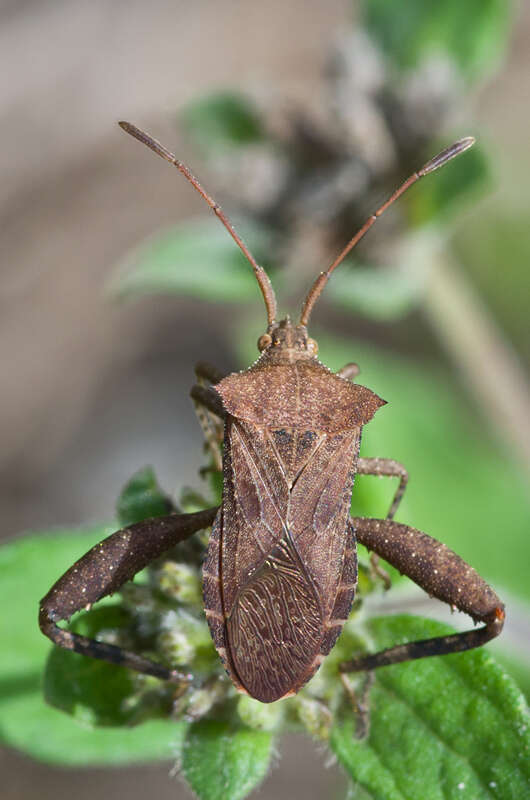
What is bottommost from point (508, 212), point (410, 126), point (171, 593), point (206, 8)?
point (171, 593)

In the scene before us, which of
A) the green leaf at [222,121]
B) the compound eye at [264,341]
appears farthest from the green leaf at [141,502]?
the green leaf at [222,121]

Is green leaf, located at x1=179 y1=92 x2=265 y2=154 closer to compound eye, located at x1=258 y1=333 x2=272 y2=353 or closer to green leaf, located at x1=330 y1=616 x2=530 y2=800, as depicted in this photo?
compound eye, located at x1=258 y1=333 x2=272 y2=353

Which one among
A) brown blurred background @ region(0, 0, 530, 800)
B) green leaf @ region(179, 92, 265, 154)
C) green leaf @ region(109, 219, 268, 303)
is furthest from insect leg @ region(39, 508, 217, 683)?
brown blurred background @ region(0, 0, 530, 800)

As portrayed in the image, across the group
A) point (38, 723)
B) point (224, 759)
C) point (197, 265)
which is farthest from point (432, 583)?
point (197, 265)

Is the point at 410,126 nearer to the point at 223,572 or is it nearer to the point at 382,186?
the point at 382,186

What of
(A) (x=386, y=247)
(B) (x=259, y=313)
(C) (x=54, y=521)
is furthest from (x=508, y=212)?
(C) (x=54, y=521)

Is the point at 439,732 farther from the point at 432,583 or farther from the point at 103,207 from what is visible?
the point at 103,207

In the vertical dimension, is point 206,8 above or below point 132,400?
above

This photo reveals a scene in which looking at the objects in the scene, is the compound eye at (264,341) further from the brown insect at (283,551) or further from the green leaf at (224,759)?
the green leaf at (224,759)
